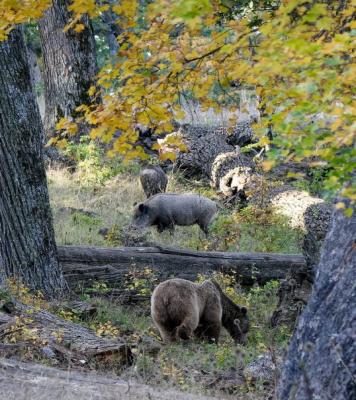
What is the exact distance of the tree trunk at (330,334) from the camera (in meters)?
5.31

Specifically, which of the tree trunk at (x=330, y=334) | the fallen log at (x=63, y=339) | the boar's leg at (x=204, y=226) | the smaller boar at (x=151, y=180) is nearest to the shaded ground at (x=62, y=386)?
the fallen log at (x=63, y=339)

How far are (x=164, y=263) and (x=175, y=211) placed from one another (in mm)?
4418

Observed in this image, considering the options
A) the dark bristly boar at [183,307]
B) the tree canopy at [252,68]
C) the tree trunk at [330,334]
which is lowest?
the dark bristly boar at [183,307]

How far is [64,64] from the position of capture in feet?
67.6

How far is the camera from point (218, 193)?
20.2 metres

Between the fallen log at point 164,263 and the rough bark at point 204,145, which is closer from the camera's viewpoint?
the fallen log at point 164,263

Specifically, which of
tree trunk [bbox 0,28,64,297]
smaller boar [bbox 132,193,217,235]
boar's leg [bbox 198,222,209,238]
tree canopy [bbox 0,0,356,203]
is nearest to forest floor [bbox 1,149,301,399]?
boar's leg [bbox 198,222,209,238]

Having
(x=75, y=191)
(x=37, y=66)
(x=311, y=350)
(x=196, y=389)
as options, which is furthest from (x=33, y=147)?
(x=37, y=66)

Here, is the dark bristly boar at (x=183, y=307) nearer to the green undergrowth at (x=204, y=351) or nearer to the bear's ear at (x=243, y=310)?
the green undergrowth at (x=204, y=351)

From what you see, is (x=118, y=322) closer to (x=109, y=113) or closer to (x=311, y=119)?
(x=109, y=113)

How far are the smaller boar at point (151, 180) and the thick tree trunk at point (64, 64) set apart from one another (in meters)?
2.52

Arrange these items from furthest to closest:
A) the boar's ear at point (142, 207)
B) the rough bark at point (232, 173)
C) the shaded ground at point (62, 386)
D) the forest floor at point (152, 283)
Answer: the rough bark at point (232, 173) < the boar's ear at point (142, 207) < the forest floor at point (152, 283) < the shaded ground at point (62, 386)

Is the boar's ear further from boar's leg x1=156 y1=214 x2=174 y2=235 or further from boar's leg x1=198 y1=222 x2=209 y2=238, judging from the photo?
boar's leg x1=198 y1=222 x2=209 y2=238

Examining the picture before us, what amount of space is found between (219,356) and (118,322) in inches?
101
